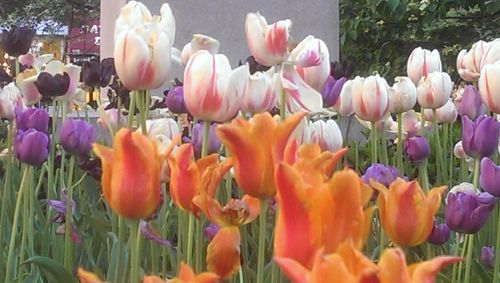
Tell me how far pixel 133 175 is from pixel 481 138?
0.76 meters

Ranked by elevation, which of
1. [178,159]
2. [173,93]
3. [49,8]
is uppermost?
[49,8]

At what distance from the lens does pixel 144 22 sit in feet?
4.07

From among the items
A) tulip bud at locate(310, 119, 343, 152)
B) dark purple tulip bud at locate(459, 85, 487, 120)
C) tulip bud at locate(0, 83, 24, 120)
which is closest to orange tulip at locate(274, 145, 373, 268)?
tulip bud at locate(310, 119, 343, 152)

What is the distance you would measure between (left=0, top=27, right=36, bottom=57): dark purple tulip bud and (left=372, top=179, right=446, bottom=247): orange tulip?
124 cm

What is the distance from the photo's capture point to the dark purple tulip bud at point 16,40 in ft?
6.15

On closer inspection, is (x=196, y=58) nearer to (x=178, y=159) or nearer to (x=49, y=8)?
(x=178, y=159)

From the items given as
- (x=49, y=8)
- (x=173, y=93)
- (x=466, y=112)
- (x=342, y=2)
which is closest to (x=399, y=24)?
(x=342, y=2)

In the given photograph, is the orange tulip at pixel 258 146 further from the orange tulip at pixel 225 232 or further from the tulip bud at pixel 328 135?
the tulip bud at pixel 328 135

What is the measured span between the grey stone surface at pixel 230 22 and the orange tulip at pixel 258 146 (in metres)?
3.95

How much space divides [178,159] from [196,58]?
219 mm

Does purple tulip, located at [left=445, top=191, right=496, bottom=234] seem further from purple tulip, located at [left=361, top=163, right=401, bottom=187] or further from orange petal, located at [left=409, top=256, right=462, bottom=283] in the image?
orange petal, located at [left=409, top=256, right=462, bottom=283]

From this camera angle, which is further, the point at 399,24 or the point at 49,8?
the point at 49,8

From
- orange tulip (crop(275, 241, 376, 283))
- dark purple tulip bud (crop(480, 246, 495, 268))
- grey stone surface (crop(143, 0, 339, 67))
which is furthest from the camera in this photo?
grey stone surface (crop(143, 0, 339, 67))

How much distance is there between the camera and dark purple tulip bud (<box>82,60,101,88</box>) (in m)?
1.89
